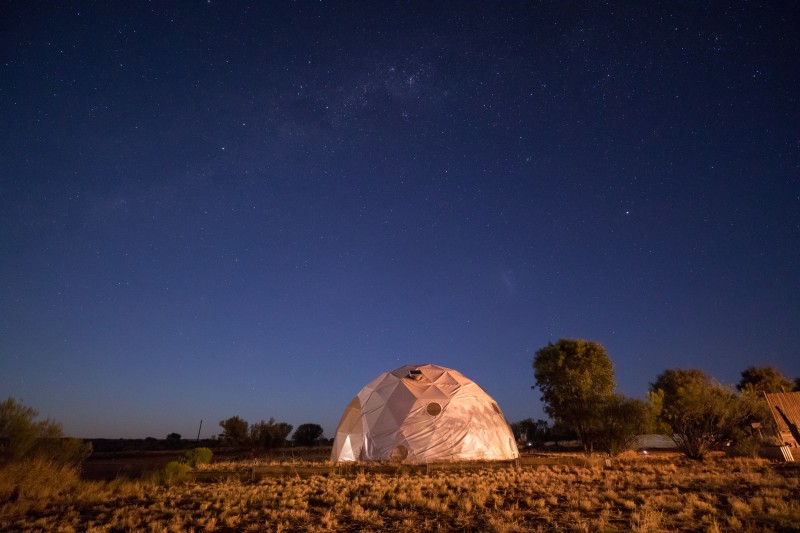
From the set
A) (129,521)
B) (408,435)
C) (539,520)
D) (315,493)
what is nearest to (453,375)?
(408,435)

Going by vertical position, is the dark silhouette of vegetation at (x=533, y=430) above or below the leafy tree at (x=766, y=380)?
below

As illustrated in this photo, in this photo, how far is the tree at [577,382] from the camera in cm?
2442

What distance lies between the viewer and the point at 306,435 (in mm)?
47156

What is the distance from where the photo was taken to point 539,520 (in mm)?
8695

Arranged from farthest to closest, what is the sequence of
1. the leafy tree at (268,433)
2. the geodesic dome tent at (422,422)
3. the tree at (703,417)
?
the leafy tree at (268,433) → the geodesic dome tent at (422,422) → the tree at (703,417)

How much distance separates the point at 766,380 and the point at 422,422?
40985mm

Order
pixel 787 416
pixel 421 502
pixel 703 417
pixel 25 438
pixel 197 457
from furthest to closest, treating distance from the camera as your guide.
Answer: pixel 787 416 → pixel 703 417 → pixel 197 457 → pixel 25 438 → pixel 421 502

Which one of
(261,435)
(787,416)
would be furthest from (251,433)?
(787,416)

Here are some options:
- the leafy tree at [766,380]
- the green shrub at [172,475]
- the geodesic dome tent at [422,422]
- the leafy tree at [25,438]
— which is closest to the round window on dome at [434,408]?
the geodesic dome tent at [422,422]

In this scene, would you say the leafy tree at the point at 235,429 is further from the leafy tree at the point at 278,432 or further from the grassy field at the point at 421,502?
the grassy field at the point at 421,502

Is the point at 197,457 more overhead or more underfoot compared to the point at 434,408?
more underfoot

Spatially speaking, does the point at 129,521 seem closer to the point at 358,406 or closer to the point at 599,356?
the point at 358,406

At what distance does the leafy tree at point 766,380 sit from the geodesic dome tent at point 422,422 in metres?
31.8

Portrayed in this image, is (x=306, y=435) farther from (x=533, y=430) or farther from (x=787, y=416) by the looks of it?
(x=787, y=416)
